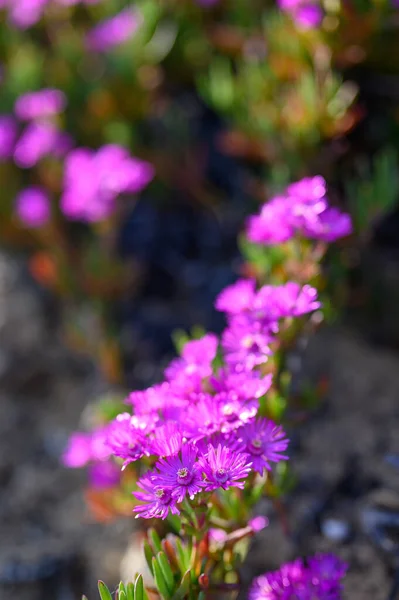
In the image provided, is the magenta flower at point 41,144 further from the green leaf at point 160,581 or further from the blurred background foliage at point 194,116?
the green leaf at point 160,581

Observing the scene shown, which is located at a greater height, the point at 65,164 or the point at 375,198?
the point at 375,198

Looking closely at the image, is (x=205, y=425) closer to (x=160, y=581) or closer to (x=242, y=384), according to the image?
(x=242, y=384)

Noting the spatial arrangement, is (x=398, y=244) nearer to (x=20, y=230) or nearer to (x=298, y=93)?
(x=298, y=93)

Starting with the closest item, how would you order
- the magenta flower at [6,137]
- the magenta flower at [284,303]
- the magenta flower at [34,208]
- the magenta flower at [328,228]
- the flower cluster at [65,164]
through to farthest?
1. the magenta flower at [284,303]
2. the magenta flower at [328,228]
3. the flower cluster at [65,164]
4. the magenta flower at [34,208]
5. the magenta flower at [6,137]

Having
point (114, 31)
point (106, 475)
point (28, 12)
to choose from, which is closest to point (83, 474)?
point (106, 475)

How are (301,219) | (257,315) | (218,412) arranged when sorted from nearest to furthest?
(218,412), (257,315), (301,219)

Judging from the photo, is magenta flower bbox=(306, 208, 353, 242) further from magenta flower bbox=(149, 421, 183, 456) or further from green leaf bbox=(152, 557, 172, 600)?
green leaf bbox=(152, 557, 172, 600)

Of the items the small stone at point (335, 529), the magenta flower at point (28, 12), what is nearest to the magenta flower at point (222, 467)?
the small stone at point (335, 529)

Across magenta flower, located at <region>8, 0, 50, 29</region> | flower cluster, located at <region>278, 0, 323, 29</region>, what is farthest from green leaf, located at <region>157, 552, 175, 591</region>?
magenta flower, located at <region>8, 0, 50, 29</region>
